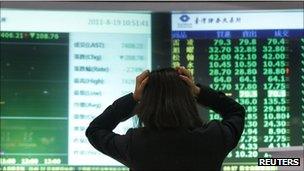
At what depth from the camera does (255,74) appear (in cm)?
272

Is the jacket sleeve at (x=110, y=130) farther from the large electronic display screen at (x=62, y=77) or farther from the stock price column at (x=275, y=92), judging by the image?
the stock price column at (x=275, y=92)

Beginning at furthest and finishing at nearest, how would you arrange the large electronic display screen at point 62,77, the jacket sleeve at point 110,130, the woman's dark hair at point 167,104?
1. the large electronic display screen at point 62,77
2. the jacket sleeve at point 110,130
3. the woman's dark hair at point 167,104

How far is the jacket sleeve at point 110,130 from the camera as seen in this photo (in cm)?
183

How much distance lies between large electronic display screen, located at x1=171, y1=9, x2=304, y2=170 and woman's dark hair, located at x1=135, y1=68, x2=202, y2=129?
3.03 feet

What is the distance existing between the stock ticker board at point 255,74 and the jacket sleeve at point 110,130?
0.84 m

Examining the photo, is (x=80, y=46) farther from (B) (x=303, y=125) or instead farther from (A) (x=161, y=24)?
(B) (x=303, y=125)

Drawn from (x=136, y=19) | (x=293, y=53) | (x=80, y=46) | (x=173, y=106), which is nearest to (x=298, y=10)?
(x=293, y=53)

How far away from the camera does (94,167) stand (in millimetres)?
2684

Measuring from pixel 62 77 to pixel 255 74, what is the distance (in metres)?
0.94

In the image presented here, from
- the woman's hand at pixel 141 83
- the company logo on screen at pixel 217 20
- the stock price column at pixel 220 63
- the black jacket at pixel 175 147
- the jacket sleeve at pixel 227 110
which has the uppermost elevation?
the company logo on screen at pixel 217 20

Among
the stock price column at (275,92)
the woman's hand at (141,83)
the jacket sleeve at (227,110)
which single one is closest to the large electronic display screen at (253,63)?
the stock price column at (275,92)

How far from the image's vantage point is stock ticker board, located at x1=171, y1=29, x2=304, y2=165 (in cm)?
269

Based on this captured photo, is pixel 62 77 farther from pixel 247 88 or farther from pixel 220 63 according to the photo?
pixel 247 88

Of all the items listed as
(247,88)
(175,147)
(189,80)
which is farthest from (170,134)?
(247,88)
